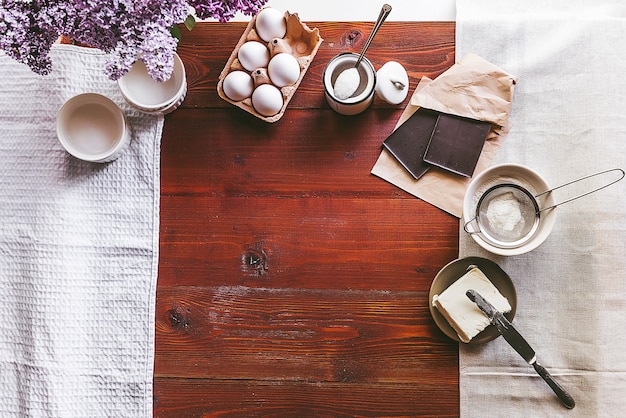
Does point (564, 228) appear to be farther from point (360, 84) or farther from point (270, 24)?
point (270, 24)

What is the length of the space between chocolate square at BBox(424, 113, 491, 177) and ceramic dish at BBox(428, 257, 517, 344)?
0.15m

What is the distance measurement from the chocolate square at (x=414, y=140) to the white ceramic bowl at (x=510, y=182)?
0.09 meters

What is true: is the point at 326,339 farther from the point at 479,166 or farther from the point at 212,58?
the point at 212,58

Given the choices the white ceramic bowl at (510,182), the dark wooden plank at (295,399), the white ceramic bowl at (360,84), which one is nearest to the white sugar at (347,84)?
the white ceramic bowl at (360,84)

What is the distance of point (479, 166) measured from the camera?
95cm

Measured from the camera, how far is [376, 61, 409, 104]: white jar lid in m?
0.93

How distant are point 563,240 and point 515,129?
0.20 m

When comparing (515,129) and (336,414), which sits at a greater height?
(515,129)

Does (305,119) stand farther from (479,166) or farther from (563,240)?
(563,240)

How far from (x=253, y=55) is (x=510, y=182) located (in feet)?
1.49

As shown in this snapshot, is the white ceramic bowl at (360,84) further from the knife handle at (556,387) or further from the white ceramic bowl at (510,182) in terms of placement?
the knife handle at (556,387)

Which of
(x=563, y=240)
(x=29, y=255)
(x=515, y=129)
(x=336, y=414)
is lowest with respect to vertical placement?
(x=336, y=414)

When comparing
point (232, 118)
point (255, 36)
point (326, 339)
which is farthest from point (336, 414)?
point (255, 36)

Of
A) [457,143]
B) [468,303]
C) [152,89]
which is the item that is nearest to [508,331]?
[468,303]
